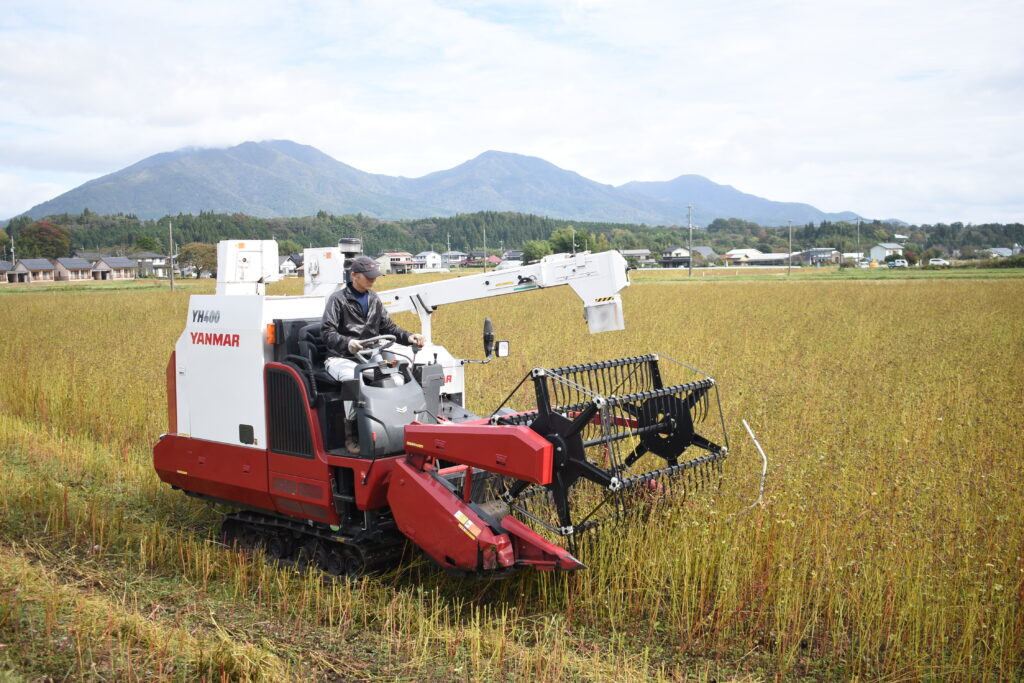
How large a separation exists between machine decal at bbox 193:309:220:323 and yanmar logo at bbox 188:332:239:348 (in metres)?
0.11

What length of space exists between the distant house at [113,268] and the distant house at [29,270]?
16.2 feet

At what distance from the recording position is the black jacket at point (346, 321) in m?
6.42

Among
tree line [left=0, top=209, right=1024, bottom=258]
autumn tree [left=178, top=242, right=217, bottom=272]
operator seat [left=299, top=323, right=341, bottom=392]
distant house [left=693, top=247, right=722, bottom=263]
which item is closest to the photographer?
operator seat [left=299, top=323, right=341, bottom=392]

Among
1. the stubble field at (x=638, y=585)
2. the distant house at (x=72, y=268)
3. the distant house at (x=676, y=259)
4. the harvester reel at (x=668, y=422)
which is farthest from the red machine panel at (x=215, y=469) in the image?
the distant house at (x=676, y=259)

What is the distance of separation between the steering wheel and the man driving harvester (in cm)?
5

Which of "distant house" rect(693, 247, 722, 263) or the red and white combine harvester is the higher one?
"distant house" rect(693, 247, 722, 263)

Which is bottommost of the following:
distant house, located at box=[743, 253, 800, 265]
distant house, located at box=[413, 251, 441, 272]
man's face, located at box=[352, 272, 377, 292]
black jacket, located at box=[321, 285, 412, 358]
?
black jacket, located at box=[321, 285, 412, 358]

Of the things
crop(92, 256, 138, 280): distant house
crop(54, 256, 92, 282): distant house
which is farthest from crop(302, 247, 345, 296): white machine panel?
crop(54, 256, 92, 282): distant house

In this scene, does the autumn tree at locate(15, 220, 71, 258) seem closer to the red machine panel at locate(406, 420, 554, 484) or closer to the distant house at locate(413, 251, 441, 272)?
the distant house at locate(413, 251, 441, 272)

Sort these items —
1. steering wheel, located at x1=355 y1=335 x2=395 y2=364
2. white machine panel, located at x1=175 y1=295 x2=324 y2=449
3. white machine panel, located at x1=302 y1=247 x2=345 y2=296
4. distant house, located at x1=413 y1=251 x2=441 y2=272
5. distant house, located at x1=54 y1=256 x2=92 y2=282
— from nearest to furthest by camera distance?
steering wheel, located at x1=355 y1=335 x2=395 y2=364 → white machine panel, located at x1=175 y1=295 x2=324 y2=449 → white machine panel, located at x1=302 y1=247 x2=345 y2=296 → distant house, located at x1=413 y1=251 x2=441 y2=272 → distant house, located at x1=54 y1=256 x2=92 y2=282

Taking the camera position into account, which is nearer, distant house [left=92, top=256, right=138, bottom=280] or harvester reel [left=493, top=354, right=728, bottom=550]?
harvester reel [left=493, top=354, right=728, bottom=550]

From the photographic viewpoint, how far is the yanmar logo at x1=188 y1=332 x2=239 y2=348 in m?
6.89

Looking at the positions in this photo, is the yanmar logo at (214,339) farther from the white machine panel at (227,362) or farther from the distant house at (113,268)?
the distant house at (113,268)

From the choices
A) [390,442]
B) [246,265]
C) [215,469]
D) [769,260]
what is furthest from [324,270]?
[769,260]
